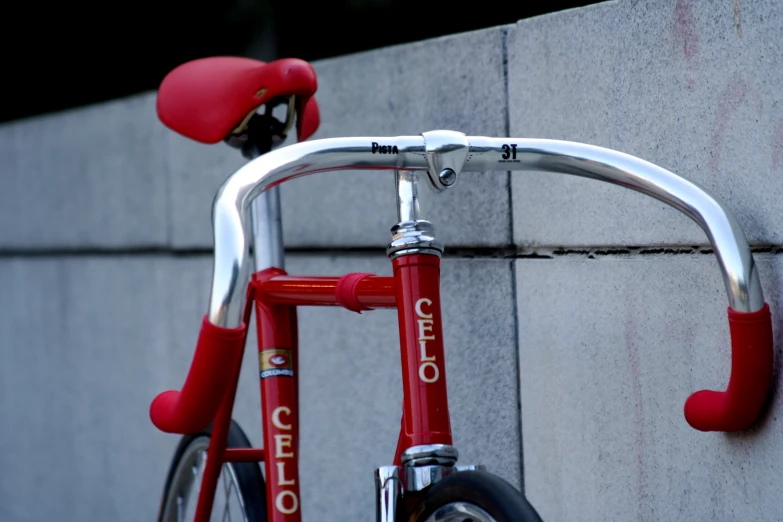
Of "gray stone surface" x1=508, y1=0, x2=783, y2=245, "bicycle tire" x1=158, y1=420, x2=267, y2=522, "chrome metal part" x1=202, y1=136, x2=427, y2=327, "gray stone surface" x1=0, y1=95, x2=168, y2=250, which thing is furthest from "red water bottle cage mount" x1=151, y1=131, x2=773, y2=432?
"gray stone surface" x1=0, y1=95, x2=168, y2=250

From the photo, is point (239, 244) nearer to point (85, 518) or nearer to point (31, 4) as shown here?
point (85, 518)

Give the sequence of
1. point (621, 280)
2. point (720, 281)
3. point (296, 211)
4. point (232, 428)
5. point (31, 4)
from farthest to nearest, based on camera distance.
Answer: point (31, 4)
point (296, 211)
point (232, 428)
point (621, 280)
point (720, 281)

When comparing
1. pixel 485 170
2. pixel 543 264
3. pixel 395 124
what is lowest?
pixel 485 170

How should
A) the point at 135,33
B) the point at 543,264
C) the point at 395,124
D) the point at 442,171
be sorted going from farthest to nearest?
the point at 135,33
the point at 395,124
the point at 543,264
the point at 442,171

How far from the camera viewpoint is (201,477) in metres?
2.88

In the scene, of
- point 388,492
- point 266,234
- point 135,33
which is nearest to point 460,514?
point 388,492

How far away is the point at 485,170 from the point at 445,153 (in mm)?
99

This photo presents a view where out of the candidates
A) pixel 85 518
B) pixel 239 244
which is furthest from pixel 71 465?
pixel 239 244

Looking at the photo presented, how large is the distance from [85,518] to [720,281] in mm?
3790

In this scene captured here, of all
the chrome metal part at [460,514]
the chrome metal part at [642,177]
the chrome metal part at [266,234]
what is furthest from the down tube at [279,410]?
the chrome metal part at [642,177]

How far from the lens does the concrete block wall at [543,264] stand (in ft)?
7.11

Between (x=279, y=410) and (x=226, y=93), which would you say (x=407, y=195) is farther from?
(x=226, y=93)

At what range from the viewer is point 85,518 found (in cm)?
506

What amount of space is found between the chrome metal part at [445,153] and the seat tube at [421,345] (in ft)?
0.34
